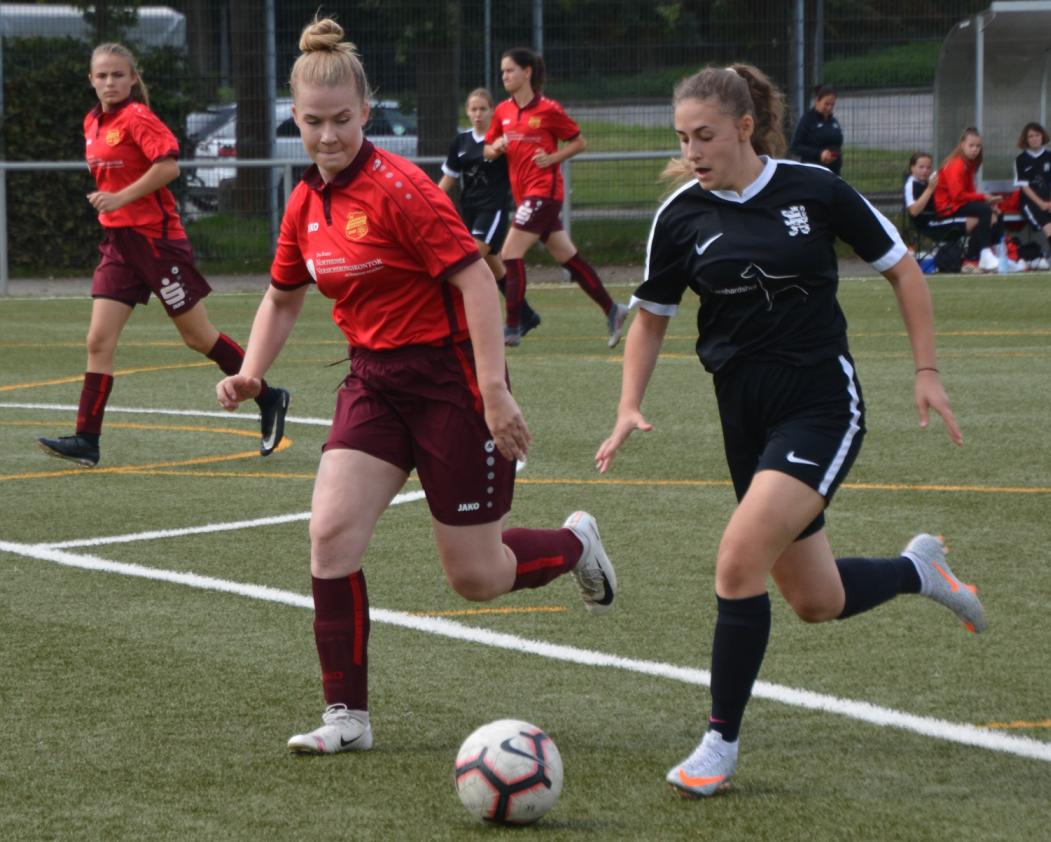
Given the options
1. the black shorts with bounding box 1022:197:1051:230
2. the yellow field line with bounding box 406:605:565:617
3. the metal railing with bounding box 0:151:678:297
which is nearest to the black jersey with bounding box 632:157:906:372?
the yellow field line with bounding box 406:605:565:617

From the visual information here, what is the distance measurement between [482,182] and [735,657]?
34.7 feet

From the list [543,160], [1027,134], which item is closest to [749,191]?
[543,160]

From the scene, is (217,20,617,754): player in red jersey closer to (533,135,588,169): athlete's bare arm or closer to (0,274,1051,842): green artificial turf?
(0,274,1051,842): green artificial turf

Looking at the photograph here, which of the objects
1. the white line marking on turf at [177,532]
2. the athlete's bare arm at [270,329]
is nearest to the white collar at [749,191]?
the athlete's bare arm at [270,329]

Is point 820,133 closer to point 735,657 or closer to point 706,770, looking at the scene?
point 735,657

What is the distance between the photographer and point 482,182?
544 inches

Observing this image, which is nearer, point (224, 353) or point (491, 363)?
point (491, 363)

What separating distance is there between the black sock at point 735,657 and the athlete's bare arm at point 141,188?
5.18 m

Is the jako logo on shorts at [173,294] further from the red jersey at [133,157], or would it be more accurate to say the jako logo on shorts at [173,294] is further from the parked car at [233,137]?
the parked car at [233,137]

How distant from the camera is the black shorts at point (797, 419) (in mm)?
3719

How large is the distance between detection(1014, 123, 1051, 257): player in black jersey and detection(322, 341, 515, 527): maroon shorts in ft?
52.0

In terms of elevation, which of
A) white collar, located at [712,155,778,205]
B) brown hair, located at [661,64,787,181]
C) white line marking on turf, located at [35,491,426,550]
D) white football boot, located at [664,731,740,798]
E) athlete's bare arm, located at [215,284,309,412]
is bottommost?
white line marking on turf, located at [35,491,426,550]

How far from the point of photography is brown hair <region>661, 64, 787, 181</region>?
152 inches

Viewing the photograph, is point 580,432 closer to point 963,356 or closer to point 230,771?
point 963,356
